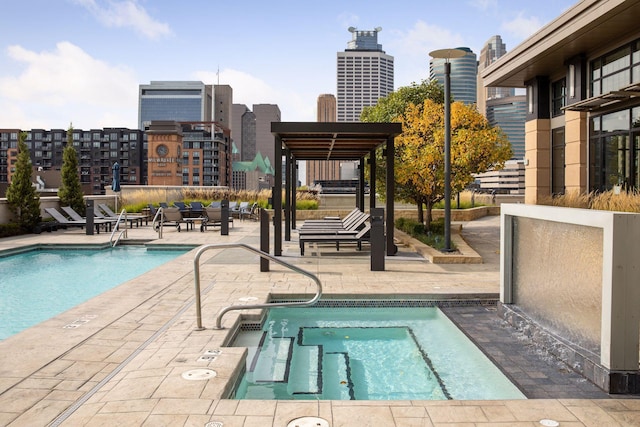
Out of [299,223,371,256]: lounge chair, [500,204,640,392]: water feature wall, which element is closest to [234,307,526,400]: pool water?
[500,204,640,392]: water feature wall

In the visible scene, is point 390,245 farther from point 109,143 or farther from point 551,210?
point 109,143

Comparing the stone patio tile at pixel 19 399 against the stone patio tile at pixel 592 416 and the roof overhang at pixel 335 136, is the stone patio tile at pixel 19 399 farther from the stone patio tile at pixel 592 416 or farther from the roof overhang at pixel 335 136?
the roof overhang at pixel 335 136

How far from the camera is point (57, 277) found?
397 inches

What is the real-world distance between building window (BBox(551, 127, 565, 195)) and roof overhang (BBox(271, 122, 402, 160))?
629 cm

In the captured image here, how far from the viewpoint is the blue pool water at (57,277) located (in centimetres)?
720

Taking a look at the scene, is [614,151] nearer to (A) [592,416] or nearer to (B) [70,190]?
(A) [592,416]

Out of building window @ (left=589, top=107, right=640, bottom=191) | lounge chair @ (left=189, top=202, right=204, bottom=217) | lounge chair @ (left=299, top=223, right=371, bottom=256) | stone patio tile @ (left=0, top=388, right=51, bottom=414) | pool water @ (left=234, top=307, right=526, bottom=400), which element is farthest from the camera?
lounge chair @ (left=189, top=202, right=204, bottom=217)

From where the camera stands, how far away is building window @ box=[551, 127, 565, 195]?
52.9 feet

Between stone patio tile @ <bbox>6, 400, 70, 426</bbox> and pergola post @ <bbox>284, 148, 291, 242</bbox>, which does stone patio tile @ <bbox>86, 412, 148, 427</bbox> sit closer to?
stone patio tile @ <bbox>6, 400, 70, 426</bbox>

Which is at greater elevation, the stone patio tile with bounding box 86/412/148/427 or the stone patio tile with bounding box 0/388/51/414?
the stone patio tile with bounding box 86/412/148/427

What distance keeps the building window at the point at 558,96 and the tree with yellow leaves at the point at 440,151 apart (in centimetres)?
241

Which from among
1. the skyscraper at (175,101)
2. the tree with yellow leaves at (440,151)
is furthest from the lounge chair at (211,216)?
the skyscraper at (175,101)

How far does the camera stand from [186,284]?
816 centimetres

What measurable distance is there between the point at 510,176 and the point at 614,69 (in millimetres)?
138098
